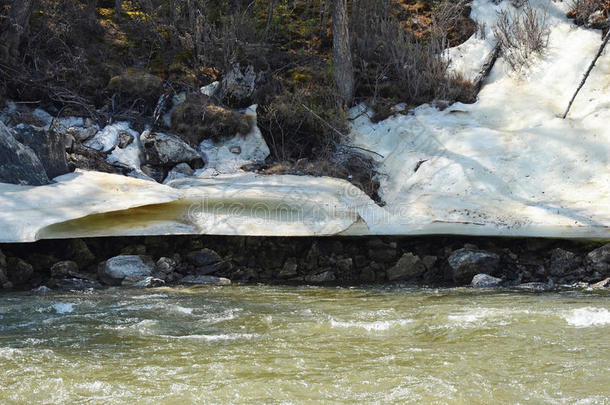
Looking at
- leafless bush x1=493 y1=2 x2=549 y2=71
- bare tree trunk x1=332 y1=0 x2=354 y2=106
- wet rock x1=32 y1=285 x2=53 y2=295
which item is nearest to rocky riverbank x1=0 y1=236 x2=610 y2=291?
wet rock x1=32 y1=285 x2=53 y2=295

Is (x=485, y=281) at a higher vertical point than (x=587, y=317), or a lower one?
lower

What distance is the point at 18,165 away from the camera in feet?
22.1

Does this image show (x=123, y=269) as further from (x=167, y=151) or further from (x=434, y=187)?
(x=434, y=187)

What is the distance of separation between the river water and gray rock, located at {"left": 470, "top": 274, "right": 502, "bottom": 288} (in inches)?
23.3

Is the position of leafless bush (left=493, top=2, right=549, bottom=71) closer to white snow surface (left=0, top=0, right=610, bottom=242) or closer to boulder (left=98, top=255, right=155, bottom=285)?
white snow surface (left=0, top=0, right=610, bottom=242)

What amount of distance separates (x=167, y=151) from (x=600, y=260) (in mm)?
5623

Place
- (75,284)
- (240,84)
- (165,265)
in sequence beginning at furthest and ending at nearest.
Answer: (240,84) → (165,265) → (75,284)

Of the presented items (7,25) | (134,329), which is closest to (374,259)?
(134,329)

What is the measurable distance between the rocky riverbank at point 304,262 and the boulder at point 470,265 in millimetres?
11

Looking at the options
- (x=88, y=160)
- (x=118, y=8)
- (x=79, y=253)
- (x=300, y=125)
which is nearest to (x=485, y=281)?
(x=300, y=125)

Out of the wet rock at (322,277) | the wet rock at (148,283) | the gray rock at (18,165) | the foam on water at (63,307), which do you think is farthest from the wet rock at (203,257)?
the foam on water at (63,307)

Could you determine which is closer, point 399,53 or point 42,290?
point 42,290

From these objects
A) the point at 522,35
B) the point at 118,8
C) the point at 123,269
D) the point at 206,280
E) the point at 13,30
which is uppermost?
the point at 118,8

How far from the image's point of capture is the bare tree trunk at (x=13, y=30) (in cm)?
934
